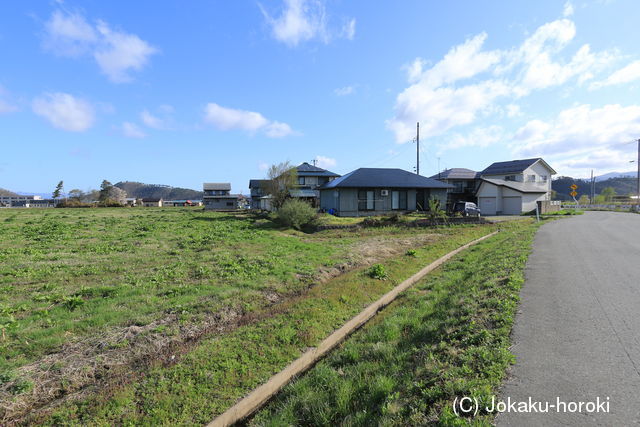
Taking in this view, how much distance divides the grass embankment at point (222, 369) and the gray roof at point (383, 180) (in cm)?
1900

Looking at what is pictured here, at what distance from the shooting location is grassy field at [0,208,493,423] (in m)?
3.67

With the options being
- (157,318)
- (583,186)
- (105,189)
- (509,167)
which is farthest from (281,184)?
(583,186)

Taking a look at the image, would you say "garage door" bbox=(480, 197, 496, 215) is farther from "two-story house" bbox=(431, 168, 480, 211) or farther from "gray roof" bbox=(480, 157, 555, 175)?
"gray roof" bbox=(480, 157, 555, 175)

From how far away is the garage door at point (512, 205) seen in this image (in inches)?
1256

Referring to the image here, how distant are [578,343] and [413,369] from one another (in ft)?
7.24

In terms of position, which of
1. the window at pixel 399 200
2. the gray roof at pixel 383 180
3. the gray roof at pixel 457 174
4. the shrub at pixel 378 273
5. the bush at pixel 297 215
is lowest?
the shrub at pixel 378 273

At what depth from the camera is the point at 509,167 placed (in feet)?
145

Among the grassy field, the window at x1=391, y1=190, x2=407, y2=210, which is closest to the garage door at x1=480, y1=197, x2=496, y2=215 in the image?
the window at x1=391, y1=190, x2=407, y2=210

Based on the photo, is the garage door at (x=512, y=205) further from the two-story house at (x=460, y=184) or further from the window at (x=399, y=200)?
the window at (x=399, y=200)

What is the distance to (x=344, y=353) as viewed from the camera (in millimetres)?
4625

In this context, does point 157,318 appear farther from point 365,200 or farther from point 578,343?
point 365,200

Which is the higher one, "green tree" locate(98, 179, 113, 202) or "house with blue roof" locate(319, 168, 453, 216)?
"green tree" locate(98, 179, 113, 202)

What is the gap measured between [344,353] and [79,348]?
4215mm

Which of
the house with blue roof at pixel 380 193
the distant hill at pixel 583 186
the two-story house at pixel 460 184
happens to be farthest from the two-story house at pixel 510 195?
the distant hill at pixel 583 186
